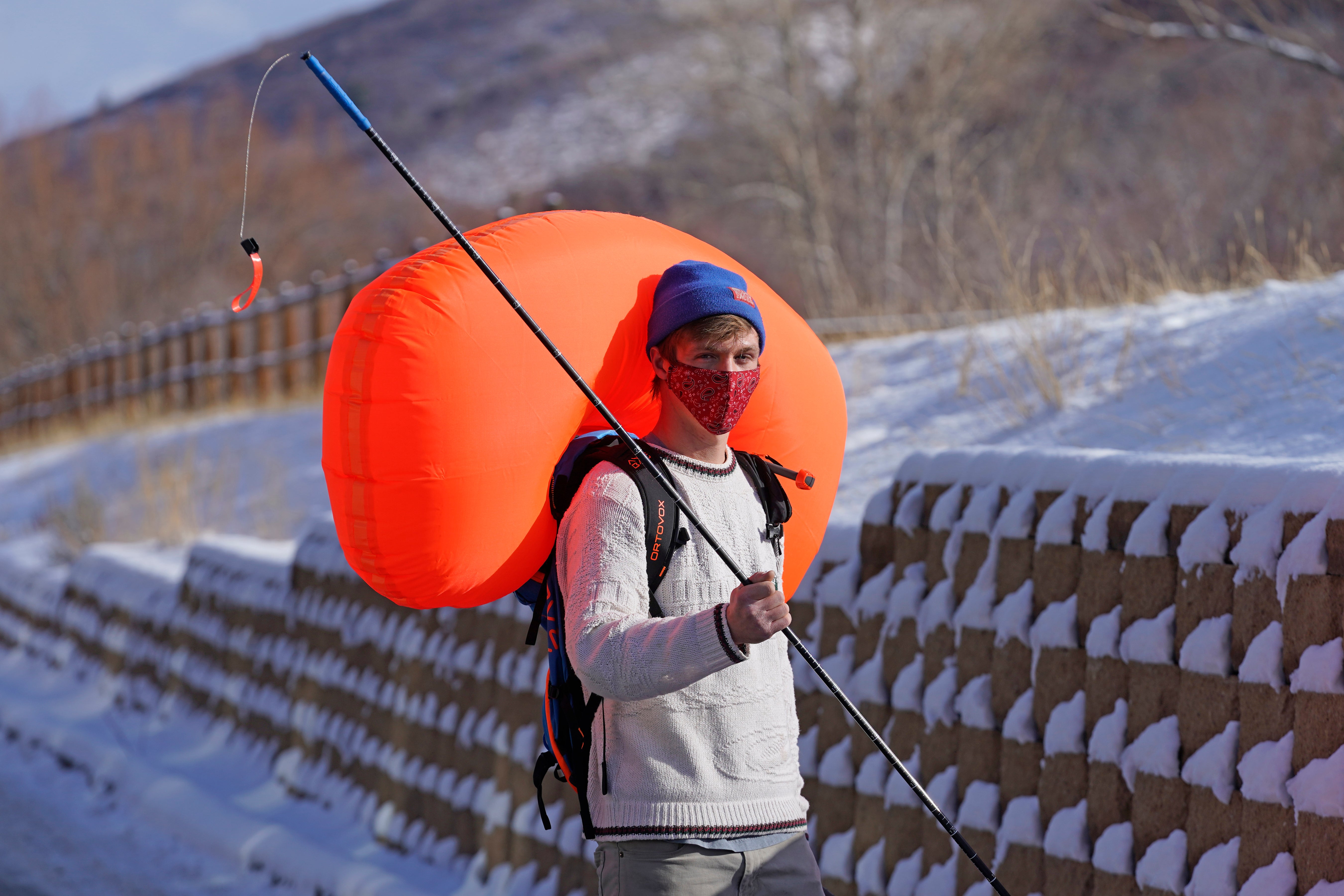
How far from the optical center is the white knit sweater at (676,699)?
2238mm

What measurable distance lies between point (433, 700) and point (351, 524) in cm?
319

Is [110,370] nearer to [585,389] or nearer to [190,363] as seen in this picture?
[190,363]

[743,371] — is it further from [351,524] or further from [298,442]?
[298,442]

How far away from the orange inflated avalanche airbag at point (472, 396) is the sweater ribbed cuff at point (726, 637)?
23.7 inches

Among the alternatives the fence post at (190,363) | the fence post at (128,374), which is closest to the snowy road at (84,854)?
the fence post at (190,363)

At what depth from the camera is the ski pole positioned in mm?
2301

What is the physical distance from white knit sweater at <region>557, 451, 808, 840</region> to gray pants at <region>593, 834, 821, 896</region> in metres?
0.03

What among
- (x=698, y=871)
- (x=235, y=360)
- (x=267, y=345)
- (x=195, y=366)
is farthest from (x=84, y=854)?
(x=195, y=366)

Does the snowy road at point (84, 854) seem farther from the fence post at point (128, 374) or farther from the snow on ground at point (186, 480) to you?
the fence post at point (128, 374)

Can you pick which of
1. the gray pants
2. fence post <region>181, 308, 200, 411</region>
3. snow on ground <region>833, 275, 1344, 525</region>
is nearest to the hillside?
snow on ground <region>833, 275, 1344, 525</region>

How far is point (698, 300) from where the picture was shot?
2453 mm

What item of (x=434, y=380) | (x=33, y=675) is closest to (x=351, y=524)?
(x=434, y=380)

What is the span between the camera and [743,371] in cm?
244

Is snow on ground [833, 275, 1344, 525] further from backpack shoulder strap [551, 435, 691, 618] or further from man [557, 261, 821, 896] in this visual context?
backpack shoulder strap [551, 435, 691, 618]
